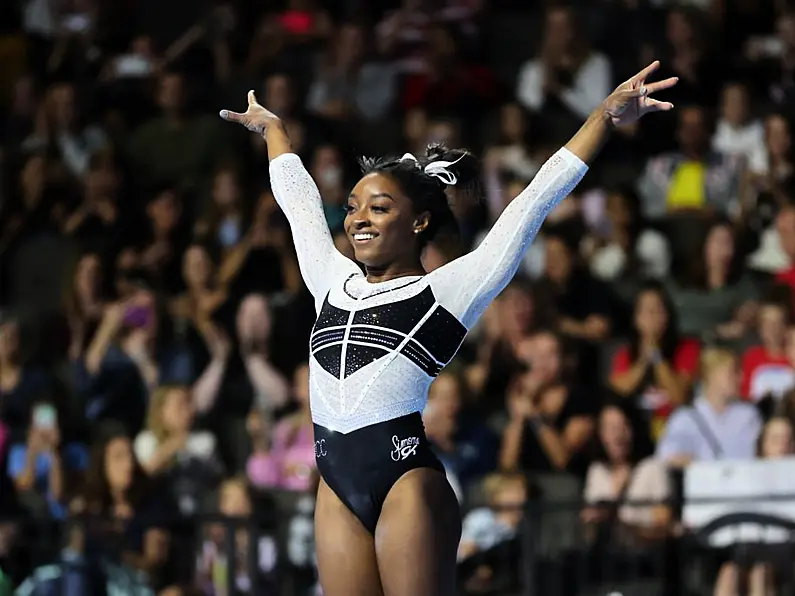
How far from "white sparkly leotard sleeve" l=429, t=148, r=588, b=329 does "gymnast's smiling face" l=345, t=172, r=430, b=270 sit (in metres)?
0.15

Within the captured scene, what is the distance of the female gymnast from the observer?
14.9 ft

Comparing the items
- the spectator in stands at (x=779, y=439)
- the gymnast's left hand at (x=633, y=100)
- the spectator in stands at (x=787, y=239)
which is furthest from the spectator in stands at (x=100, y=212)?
the gymnast's left hand at (x=633, y=100)

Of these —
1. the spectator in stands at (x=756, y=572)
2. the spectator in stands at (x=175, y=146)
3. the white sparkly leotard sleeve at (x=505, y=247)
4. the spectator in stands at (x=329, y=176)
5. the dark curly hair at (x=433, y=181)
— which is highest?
the spectator in stands at (x=175, y=146)

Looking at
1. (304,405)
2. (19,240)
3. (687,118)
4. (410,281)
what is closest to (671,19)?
(687,118)

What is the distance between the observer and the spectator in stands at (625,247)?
9.95 meters

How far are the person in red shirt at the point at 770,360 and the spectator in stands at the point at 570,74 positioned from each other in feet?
8.26

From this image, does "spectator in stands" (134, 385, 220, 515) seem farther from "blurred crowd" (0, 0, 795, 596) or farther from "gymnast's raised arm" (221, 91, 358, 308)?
"gymnast's raised arm" (221, 91, 358, 308)

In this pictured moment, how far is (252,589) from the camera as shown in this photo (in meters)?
7.68

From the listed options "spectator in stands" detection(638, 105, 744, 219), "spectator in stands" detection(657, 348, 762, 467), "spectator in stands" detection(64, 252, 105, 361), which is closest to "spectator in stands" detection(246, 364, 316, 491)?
"spectator in stands" detection(64, 252, 105, 361)

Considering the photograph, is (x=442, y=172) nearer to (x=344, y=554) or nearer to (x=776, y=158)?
(x=344, y=554)

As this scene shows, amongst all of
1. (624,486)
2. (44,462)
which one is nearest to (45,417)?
(44,462)

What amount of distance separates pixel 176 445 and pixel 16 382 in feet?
3.91

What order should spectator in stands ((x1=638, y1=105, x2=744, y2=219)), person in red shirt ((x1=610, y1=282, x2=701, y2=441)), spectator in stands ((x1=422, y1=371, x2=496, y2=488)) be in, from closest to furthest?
spectator in stands ((x1=422, y1=371, x2=496, y2=488)), person in red shirt ((x1=610, y1=282, x2=701, y2=441)), spectator in stands ((x1=638, y1=105, x2=744, y2=219))

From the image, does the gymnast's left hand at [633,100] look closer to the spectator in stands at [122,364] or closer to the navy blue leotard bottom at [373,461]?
the navy blue leotard bottom at [373,461]
